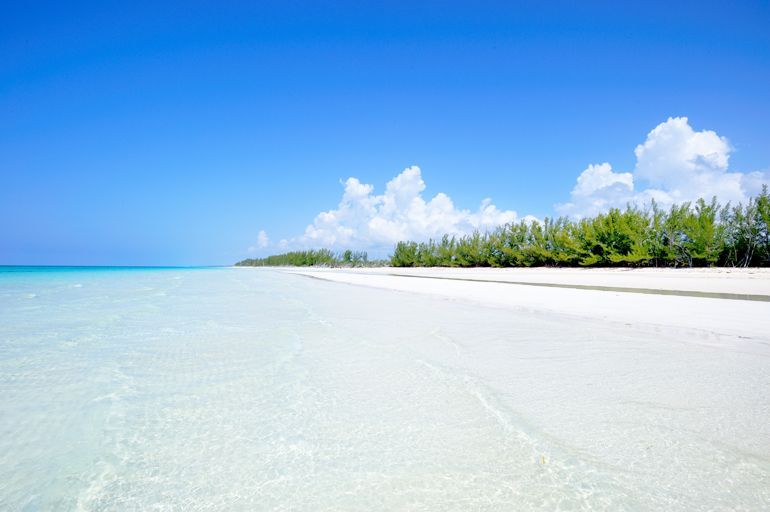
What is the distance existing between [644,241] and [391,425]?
99.4 ft

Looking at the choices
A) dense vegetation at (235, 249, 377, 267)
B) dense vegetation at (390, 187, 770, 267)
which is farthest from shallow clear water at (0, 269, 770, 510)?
dense vegetation at (235, 249, 377, 267)

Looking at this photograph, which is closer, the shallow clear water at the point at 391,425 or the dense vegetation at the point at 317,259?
the shallow clear water at the point at 391,425

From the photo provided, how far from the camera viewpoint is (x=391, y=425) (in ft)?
8.96

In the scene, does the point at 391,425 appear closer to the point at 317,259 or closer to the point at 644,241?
the point at 644,241

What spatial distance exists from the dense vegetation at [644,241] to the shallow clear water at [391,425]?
23.6 m

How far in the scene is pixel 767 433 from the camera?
2.46 metres

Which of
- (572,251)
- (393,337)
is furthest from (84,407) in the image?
(572,251)

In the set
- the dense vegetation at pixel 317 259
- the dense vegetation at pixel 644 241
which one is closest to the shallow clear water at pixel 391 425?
the dense vegetation at pixel 644 241

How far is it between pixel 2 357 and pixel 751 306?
13673 mm

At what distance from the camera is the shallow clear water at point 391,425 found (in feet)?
6.26

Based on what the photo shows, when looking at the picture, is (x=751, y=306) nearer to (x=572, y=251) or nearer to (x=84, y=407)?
(x=84, y=407)

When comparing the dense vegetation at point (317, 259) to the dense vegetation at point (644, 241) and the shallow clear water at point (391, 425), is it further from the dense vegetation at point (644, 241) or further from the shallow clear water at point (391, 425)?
the shallow clear water at point (391, 425)

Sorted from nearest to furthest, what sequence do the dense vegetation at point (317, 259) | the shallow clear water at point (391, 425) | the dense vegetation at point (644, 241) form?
1. the shallow clear water at point (391, 425)
2. the dense vegetation at point (644, 241)
3. the dense vegetation at point (317, 259)

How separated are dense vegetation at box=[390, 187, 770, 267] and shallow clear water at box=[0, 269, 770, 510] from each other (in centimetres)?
2360
